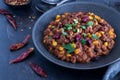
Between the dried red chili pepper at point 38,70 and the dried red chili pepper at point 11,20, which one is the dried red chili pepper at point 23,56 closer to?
the dried red chili pepper at point 38,70

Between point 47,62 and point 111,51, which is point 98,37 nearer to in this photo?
point 111,51

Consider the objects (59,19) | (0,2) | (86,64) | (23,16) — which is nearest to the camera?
(86,64)

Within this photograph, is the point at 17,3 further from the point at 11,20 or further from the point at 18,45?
the point at 18,45

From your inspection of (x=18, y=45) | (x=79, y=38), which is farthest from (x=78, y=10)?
(x=18, y=45)

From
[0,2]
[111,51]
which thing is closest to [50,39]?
[111,51]

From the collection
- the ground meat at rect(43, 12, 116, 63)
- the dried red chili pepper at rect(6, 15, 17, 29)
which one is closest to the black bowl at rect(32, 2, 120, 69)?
the ground meat at rect(43, 12, 116, 63)

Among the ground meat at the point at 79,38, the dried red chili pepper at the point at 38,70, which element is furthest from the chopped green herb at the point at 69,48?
the dried red chili pepper at the point at 38,70
